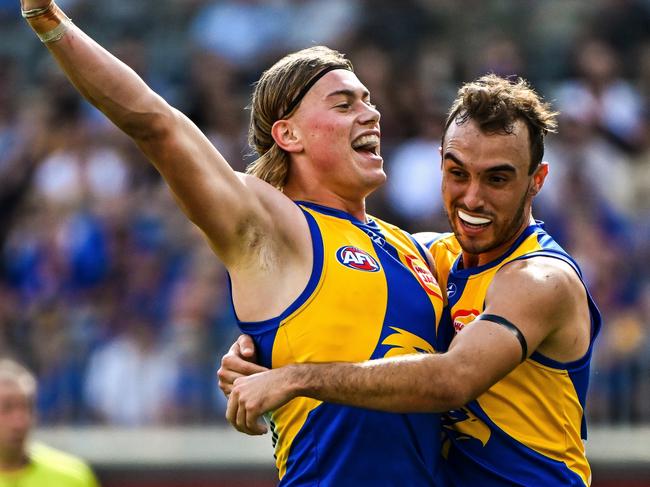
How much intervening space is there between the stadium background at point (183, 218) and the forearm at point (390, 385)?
4.96 m

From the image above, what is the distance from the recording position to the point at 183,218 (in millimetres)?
12000

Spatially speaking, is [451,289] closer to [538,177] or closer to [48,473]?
[538,177]

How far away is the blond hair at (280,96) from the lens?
5988 mm

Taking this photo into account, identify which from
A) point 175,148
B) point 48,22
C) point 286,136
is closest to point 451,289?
point 286,136

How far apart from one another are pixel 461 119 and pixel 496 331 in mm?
1020

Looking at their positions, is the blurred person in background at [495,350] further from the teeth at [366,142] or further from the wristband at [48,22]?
the wristband at [48,22]

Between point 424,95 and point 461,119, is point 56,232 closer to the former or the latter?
point 424,95

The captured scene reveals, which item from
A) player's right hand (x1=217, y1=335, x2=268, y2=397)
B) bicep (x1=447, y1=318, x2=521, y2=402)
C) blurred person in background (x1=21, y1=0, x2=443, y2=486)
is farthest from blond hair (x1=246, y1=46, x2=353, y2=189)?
bicep (x1=447, y1=318, x2=521, y2=402)

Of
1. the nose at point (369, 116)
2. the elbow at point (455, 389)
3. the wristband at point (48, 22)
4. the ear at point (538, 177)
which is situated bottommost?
the elbow at point (455, 389)

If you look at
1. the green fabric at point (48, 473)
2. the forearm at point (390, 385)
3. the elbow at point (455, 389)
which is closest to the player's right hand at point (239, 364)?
the forearm at point (390, 385)

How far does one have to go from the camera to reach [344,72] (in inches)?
239

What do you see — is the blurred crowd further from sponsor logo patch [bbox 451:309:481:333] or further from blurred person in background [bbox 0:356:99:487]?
sponsor logo patch [bbox 451:309:481:333]

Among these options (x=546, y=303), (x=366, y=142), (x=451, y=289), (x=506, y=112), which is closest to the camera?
(x=546, y=303)

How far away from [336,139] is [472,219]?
776 millimetres
